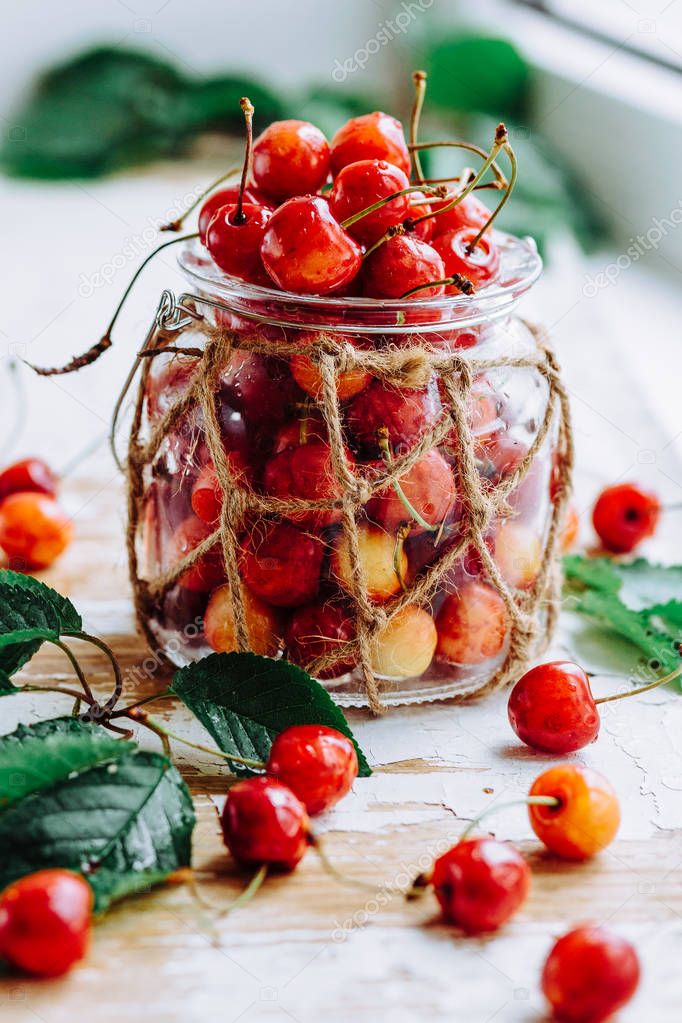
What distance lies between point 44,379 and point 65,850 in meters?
1.04

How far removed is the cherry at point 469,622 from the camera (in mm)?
833

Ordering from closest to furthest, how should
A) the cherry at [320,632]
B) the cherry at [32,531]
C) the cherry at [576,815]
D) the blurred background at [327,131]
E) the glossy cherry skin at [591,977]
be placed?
1. the glossy cherry skin at [591,977]
2. the cherry at [576,815]
3. the cherry at [320,632]
4. the cherry at [32,531]
5. the blurred background at [327,131]

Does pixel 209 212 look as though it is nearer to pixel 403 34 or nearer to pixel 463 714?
pixel 463 714

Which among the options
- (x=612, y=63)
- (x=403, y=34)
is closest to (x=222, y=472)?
(x=612, y=63)

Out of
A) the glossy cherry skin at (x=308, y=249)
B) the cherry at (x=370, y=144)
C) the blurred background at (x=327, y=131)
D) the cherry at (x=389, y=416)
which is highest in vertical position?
the cherry at (x=370, y=144)

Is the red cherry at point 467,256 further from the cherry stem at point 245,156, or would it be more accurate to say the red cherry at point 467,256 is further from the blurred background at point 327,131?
the blurred background at point 327,131

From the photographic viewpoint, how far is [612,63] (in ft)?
7.58

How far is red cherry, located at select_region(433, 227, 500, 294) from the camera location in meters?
0.80

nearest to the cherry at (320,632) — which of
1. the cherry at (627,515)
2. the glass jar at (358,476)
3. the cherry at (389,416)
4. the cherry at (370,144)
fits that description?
the glass jar at (358,476)

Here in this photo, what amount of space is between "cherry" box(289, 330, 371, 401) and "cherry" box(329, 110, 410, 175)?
0.15 metres

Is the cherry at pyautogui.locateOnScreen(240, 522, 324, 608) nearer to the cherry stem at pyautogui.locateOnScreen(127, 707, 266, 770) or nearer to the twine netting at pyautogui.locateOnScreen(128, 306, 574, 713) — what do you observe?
the twine netting at pyautogui.locateOnScreen(128, 306, 574, 713)

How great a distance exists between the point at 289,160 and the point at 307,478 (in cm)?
24

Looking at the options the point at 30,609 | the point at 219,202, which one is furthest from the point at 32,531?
the point at 219,202

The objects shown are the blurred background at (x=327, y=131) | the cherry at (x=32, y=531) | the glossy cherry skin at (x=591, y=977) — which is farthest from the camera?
the blurred background at (x=327, y=131)
